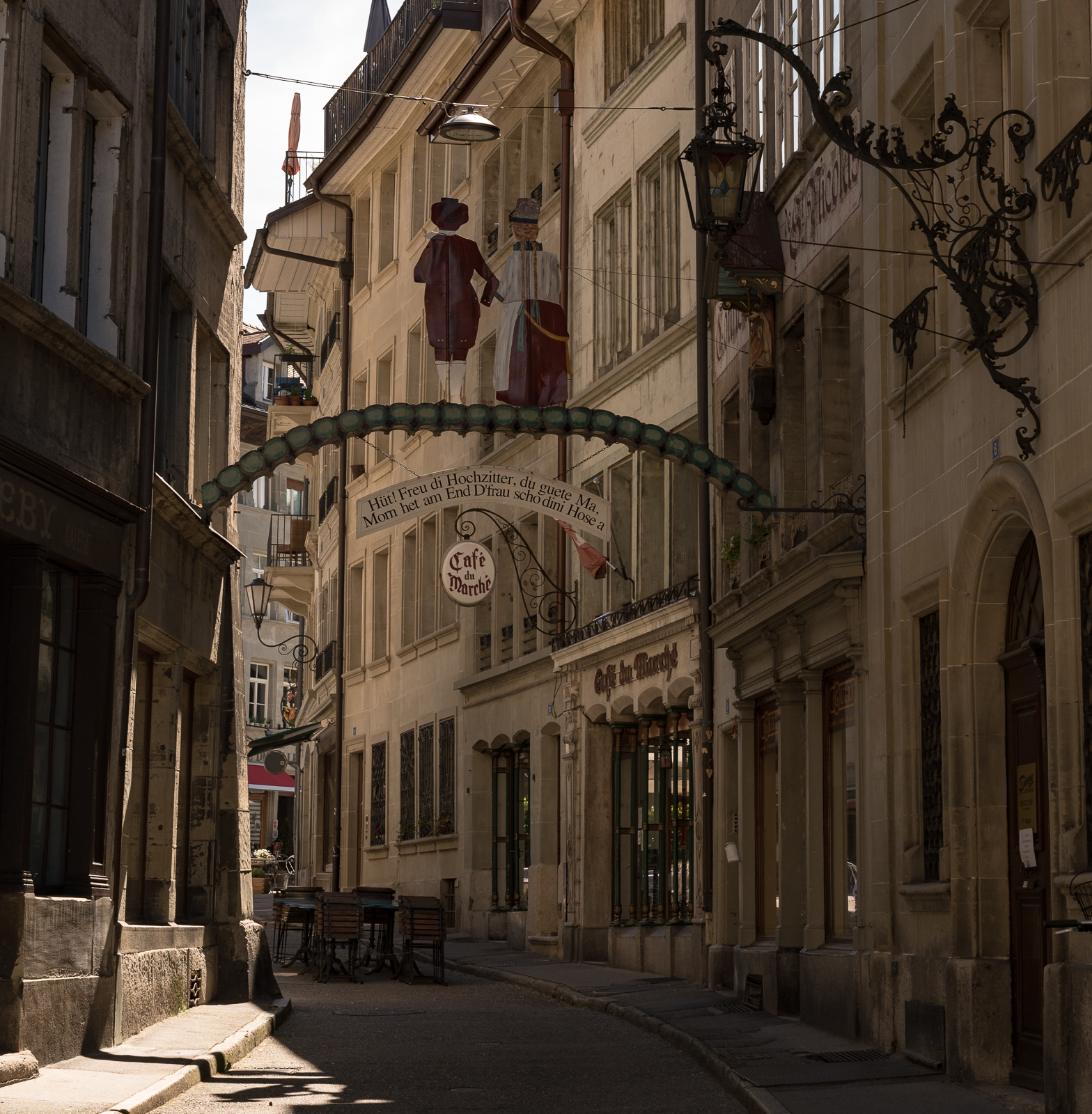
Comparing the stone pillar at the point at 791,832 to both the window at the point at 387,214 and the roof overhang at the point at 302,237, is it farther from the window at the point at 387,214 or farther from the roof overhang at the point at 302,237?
the roof overhang at the point at 302,237

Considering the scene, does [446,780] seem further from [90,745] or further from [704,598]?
[90,745]

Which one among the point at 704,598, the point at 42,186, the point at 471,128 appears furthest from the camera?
the point at 471,128

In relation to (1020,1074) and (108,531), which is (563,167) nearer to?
(108,531)

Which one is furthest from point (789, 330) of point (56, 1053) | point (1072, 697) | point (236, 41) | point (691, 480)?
point (56, 1053)

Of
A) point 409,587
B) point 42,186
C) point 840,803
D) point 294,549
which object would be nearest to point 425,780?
point 409,587

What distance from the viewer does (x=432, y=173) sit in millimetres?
36625

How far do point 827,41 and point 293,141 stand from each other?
2963 centimetres

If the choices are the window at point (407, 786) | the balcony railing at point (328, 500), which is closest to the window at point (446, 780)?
the window at point (407, 786)

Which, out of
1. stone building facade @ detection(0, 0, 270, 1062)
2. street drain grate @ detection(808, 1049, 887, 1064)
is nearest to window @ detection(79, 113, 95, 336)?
stone building facade @ detection(0, 0, 270, 1062)

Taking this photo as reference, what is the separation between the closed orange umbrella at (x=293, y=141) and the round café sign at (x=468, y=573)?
18.2 meters

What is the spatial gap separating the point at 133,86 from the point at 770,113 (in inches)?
303

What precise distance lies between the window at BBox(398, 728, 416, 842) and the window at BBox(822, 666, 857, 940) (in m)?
18.7

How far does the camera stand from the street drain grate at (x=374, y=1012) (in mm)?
17859

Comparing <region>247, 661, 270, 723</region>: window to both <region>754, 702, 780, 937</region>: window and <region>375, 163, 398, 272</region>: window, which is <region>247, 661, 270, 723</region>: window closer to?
<region>375, 163, 398, 272</region>: window
